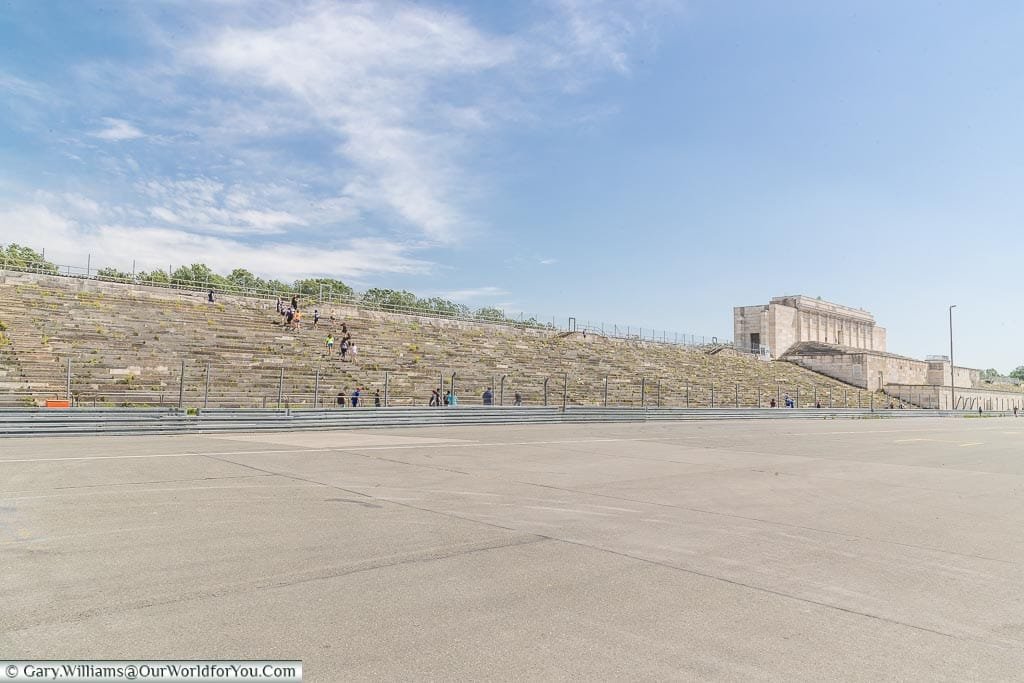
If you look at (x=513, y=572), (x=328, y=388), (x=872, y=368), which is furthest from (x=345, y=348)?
(x=872, y=368)

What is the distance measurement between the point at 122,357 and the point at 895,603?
98.3 ft

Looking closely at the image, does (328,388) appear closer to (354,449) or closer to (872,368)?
(354,449)

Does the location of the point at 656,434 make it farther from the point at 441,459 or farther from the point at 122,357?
the point at 122,357

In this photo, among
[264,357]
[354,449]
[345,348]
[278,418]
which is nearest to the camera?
[354,449]

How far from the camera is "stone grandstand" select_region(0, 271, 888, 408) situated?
86.6 ft

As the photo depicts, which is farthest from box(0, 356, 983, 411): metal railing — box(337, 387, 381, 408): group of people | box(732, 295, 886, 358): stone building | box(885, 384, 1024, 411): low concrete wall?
box(732, 295, 886, 358): stone building

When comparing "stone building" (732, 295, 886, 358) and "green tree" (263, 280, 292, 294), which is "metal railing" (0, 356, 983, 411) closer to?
"green tree" (263, 280, 292, 294)

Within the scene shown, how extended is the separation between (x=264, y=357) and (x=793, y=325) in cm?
7052

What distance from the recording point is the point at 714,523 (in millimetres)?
8266

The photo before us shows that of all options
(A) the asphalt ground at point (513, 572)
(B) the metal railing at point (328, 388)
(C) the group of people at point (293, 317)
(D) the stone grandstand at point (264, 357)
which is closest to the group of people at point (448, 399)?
(B) the metal railing at point (328, 388)

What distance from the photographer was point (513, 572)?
5844mm

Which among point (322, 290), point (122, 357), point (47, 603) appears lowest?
point (47, 603)

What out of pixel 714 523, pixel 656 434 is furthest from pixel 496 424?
pixel 714 523

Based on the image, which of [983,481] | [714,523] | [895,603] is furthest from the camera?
[983,481]
